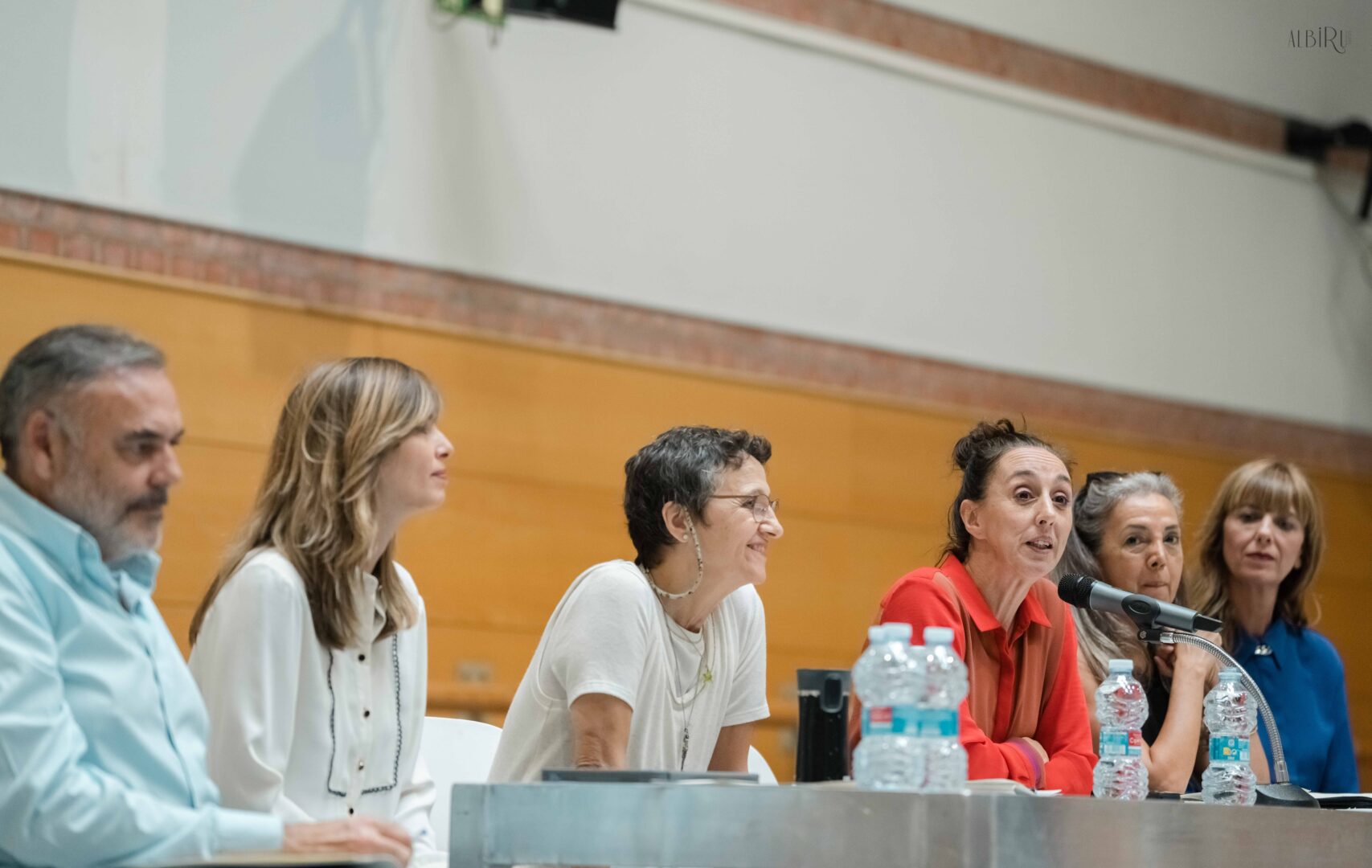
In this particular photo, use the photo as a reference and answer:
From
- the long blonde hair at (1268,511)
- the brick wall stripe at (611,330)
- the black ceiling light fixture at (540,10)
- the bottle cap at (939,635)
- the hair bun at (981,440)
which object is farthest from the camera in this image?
the black ceiling light fixture at (540,10)

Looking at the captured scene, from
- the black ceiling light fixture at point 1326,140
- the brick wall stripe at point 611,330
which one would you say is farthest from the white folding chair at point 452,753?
the black ceiling light fixture at point 1326,140

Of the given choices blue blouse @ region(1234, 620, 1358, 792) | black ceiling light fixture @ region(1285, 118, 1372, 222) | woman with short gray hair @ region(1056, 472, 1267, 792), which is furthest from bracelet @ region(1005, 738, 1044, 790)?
black ceiling light fixture @ region(1285, 118, 1372, 222)

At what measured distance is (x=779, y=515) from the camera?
729 centimetres

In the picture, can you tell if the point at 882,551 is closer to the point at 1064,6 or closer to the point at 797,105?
the point at 797,105

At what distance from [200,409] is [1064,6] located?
5.09 m

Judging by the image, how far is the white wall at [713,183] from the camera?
589cm

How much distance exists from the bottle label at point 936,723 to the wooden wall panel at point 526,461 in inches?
→ 111

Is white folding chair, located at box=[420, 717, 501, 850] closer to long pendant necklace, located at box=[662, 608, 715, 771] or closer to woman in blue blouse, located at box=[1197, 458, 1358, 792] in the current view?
long pendant necklace, located at box=[662, 608, 715, 771]

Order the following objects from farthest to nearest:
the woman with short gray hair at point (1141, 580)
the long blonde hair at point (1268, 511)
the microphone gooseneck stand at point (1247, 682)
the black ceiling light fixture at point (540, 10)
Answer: the black ceiling light fixture at point (540, 10) < the long blonde hair at point (1268, 511) < the woman with short gray hair at point (1141, 580) < the microphone gooseneck stand at point (1247, 682)

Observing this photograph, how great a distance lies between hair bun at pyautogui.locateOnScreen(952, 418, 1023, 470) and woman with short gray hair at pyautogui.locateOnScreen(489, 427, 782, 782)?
0.55 metres

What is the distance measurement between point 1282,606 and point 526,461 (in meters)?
3.18

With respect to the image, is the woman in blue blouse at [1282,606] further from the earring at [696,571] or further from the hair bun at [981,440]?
the earring at [696,571]

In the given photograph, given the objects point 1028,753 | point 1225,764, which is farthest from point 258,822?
point 1225,764

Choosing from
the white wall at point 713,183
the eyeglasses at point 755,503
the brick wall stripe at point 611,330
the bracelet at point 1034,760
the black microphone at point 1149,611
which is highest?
the white wall at point 713,183
